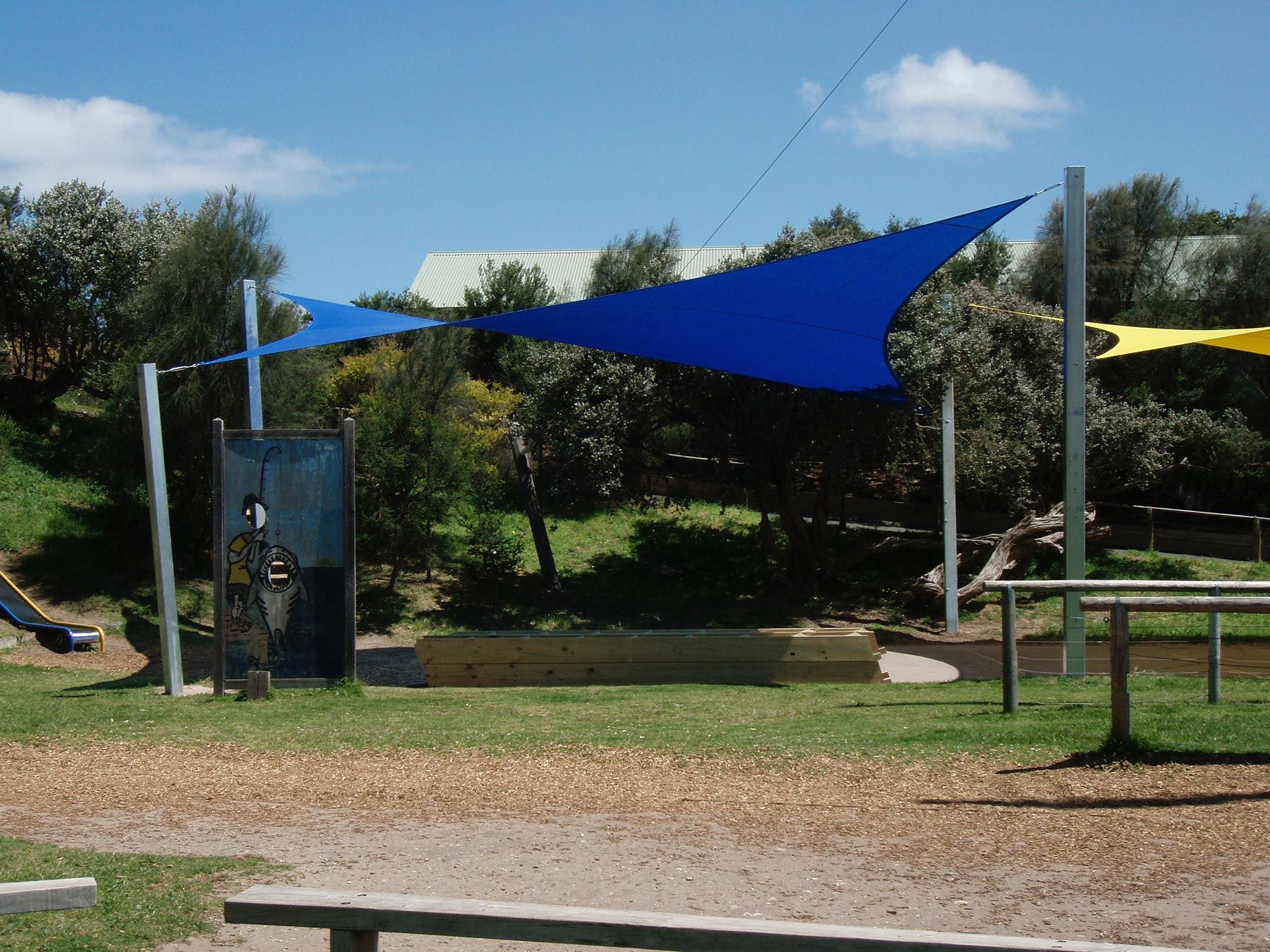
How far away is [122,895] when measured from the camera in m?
4.36

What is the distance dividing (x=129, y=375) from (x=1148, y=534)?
20334 mm

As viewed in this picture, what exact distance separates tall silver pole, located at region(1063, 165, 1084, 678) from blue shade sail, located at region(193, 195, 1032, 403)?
148 cm

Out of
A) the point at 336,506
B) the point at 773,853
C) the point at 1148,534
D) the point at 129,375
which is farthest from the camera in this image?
the point at 1148,534

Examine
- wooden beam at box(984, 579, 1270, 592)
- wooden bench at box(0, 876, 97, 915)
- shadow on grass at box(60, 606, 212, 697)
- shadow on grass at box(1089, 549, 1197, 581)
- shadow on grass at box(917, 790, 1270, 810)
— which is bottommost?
shadow on grass at box(60, 606, 212, 697)

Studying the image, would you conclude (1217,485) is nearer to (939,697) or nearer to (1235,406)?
(1235,406)

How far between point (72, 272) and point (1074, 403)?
74.3 ft

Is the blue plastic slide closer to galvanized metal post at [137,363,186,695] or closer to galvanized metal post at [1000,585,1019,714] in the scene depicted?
galvanized metal post at [137,363,186,695]

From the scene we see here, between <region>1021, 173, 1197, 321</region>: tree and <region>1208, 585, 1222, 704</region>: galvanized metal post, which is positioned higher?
<region>1021, 173, 1197, 321</region>: tree

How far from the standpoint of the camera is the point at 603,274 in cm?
2589

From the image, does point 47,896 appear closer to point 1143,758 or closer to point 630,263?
point 1143,758

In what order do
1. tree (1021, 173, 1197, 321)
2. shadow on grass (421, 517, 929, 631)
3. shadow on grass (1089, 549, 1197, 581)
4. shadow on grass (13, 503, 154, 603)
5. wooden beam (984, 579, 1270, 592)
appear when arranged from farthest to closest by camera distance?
tree (1021, 173, 1197, 321), shadow on grass (1089, 549, 1197, 581), shadow on grass (421, 517, 929, 631), shadow on grass (13, 503, 154, 603), wooden beam (984, 579, 1270, 592)

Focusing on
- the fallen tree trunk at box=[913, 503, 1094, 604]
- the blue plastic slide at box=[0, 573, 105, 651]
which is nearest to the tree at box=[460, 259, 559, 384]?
the fallen tree trunk at box=[913, 503, 1094, 604]

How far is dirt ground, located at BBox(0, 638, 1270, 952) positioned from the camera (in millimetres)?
4230

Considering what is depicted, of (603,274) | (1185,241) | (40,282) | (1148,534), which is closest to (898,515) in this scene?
(1148,534)
